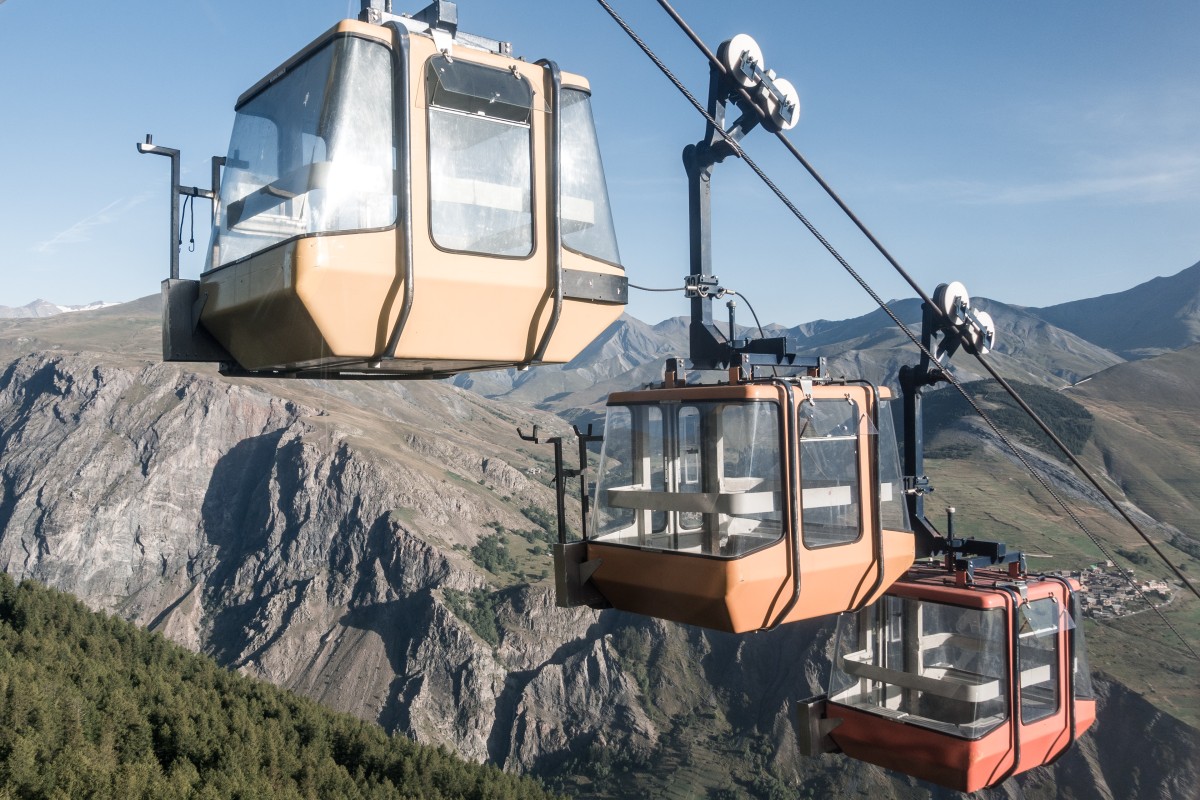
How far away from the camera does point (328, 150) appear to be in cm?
524

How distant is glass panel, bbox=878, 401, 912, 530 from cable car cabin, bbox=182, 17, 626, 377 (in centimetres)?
341

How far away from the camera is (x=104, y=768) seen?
53.4 m

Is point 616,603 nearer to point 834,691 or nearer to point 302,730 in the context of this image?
point 834,691

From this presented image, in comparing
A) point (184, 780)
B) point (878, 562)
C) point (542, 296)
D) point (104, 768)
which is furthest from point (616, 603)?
point (184, 780)

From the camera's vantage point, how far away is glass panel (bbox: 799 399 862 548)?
7.77m

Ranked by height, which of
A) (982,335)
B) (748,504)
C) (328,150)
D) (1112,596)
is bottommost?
(1112,596)

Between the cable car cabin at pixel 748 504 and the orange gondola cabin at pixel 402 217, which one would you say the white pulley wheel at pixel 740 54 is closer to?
the cable car cabin at pixel 748 504

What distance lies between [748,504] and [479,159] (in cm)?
314

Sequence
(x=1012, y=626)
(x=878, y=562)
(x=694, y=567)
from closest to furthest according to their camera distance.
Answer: (x=694, y=567)
(x=878, y=562)
(x=1012, y=626)

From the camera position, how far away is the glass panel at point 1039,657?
10.1 m

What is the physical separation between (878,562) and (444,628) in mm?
191490

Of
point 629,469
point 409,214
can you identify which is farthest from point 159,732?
point 409,214

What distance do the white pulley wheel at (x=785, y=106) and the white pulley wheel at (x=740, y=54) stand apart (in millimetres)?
259

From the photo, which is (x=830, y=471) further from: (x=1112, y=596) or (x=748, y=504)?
(x=1112, y=596)
